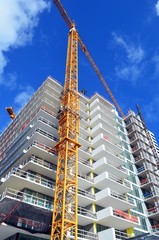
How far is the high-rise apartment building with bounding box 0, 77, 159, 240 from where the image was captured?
27.9m

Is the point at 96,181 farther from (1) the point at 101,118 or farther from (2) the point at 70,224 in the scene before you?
(1) the point at 101,118

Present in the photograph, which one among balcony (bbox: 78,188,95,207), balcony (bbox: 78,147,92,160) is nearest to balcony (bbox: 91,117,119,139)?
balcony (bbox: 78,147,92,160)

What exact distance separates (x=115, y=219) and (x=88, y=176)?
9403 mm

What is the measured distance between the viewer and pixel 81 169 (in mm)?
40188

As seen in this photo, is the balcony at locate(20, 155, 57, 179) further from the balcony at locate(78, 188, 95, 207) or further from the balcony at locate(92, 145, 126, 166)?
the balcony at locate(92, 145, 126, 166)

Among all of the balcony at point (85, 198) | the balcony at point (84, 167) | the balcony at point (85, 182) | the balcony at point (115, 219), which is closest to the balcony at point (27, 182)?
the balcony at point (85, 198)

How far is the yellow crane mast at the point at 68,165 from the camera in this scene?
27.4 meters

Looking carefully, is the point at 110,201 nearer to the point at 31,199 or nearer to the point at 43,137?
the point at 31,199

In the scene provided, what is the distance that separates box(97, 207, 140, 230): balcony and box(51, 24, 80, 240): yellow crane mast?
4.70m

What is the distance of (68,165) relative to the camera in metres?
34.7

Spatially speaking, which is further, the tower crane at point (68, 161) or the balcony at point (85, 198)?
the balcony at point (85, 198)

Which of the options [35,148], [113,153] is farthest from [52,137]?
[113,153]

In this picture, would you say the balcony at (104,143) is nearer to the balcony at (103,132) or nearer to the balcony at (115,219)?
the balcony at (103,132)

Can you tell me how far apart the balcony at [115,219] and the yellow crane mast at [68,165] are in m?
4.70
